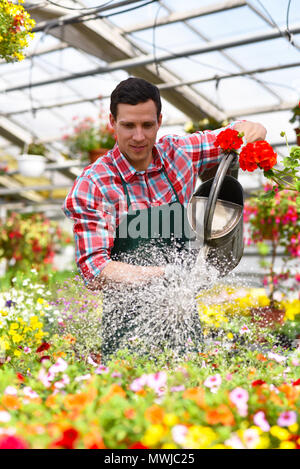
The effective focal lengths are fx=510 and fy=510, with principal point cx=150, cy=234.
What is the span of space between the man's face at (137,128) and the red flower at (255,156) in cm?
27

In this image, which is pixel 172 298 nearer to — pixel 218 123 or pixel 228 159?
pixel 228 159

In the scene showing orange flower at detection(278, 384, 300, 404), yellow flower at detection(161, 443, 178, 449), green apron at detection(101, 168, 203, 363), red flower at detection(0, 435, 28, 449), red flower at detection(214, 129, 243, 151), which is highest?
red flower at detection(214, 129, 243, 151)

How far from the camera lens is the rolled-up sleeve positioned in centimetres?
141

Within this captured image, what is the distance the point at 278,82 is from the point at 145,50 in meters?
1.56

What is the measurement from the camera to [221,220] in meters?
1.41

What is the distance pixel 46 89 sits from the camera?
7.39m

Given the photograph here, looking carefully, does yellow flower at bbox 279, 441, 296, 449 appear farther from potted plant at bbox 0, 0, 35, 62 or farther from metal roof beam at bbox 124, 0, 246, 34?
metal roof beam at bbox 124, 0, 246, 34

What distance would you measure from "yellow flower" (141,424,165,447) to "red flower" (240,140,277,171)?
84 cm

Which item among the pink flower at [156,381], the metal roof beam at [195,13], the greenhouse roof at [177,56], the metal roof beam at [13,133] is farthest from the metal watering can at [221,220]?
the metal roof beam at [13,133]

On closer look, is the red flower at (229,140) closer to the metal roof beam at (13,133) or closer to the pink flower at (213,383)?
the pink flower at (213,383)

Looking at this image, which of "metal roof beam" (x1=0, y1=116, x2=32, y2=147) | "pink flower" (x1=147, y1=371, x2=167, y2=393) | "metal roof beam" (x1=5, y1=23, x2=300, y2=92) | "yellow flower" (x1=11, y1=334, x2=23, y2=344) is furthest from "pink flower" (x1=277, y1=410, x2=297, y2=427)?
"metal roof beam" (x1=0, y1=116, x2=32, y2=147)

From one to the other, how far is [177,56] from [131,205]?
12.4 ft

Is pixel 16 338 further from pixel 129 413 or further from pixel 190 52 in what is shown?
pixel 190 52
